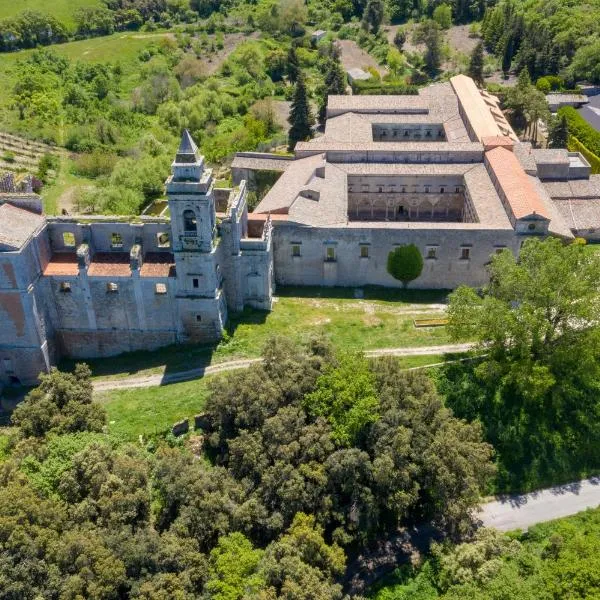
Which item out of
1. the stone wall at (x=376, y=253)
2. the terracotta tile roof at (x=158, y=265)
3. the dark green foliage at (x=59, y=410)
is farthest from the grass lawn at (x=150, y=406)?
the stone wall at (x=376, y=253)

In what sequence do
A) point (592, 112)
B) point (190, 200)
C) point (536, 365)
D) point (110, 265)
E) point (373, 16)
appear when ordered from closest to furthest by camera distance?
point (536, 365), point (190, 200), point (110, 265), point (592, 112), point (373, 16)

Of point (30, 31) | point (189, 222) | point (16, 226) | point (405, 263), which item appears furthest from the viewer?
point (30, 31)

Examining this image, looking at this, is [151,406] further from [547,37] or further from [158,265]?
[547,37]

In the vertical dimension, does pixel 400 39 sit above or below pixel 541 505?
above

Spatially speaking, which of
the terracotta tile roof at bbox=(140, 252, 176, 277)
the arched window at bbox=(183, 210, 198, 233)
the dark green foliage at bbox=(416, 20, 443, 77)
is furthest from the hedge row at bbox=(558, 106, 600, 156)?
the terracotta tile roof at bbox=(140, 252, 176, 277)

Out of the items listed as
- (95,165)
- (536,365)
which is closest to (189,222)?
(536,365)

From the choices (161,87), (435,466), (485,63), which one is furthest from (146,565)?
(485,63)
